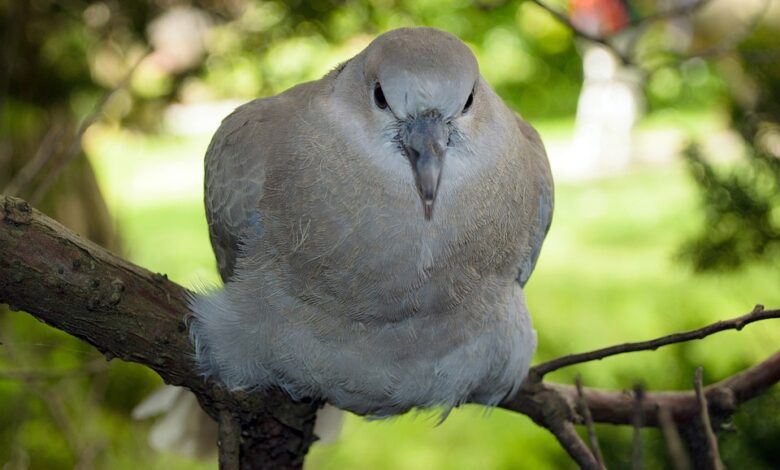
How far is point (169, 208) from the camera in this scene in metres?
8.10

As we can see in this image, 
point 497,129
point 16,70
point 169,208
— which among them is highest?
point 169,208

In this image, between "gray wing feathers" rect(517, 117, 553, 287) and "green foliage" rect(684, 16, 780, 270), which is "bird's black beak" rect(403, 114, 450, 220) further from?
"green foliage" rect(684, 16, 780, 270)

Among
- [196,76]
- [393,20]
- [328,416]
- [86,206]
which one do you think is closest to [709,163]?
[393,20]

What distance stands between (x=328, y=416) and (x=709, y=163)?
5.18ft

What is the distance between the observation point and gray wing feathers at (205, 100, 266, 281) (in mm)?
2133

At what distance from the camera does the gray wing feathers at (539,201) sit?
2.26m

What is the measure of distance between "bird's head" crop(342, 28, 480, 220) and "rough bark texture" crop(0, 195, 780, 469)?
53cm

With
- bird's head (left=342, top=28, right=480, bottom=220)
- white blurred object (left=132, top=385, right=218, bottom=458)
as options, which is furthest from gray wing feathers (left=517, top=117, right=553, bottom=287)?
white blurred object (left=132, top=385, right=218, bottom=458)

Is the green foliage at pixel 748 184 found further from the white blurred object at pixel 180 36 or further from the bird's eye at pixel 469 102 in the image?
the white blurred object at pixel 180 36

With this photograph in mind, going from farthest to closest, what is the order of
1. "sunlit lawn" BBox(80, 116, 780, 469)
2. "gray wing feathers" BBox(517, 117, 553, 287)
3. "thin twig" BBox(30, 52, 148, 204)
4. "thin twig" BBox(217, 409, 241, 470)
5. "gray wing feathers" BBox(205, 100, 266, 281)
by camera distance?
"sunlit lawn" BBox(80, 116, 780, 469)
"thin twig" BBox(30, 52, 148, 204)
"gray wing feathers" BBox(517, 117, 553, 287)
"gray wing feathers" BBox(205, 100, 266, 281)
"thin twig" BBox(217, 409, 241, 470)

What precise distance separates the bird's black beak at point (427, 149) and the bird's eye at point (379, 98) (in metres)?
0.09

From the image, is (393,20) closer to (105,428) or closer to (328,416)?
(328,416)

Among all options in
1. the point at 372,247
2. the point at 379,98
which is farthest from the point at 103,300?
the point at 379,98

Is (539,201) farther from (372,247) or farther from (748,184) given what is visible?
(748,184)
